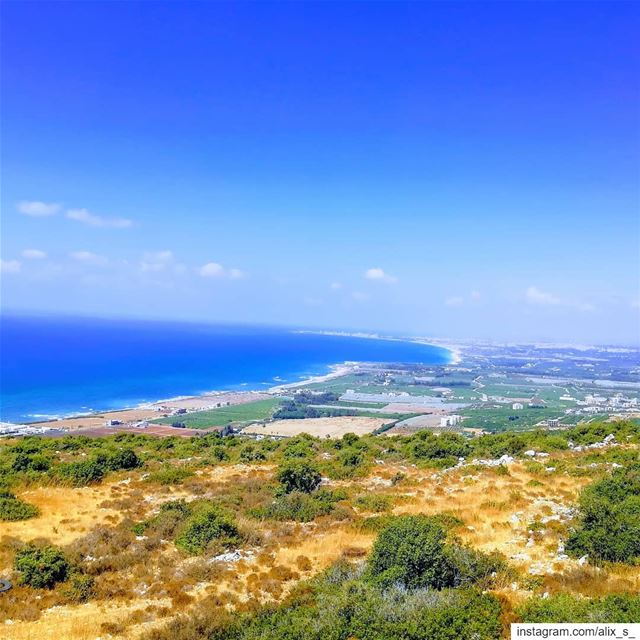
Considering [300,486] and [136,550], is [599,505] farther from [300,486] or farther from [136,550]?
[136,550]

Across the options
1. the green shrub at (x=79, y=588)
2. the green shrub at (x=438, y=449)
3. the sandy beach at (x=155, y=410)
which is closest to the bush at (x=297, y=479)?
the green shrub at (x=438, y=449)

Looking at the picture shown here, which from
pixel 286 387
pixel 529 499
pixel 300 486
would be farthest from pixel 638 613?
pixel 286 387

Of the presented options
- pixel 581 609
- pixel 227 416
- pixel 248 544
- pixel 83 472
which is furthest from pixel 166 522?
pixel 227 416

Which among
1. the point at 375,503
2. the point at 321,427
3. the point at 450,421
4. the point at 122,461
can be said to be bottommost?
the point at 321,427

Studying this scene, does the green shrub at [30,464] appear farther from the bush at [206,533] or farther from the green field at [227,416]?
the green field at [227,416]

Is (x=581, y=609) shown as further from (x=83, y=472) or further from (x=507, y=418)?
(x=507, y=418)

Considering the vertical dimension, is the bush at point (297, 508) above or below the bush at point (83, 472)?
above
